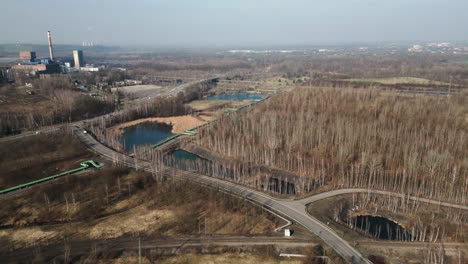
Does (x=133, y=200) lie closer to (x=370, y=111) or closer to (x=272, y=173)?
(x=272, y=173)

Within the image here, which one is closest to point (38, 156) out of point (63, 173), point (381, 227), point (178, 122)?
point (63, 173)

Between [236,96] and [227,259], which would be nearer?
[227,259]

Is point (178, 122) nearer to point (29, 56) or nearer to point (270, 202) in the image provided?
point (270, 202)

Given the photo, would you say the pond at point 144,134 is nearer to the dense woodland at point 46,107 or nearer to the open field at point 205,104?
the dense woodland at point 46,107

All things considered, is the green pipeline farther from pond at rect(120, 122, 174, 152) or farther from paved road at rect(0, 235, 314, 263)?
paved road at rect(0, 235, 314, 263)

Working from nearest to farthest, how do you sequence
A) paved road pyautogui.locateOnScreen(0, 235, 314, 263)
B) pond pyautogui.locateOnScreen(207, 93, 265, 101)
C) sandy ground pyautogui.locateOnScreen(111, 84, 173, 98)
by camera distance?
1. paved road pyautogui.locateOnScreen(0, 235, 314, 263)
2. sandy ground pyautogui.locateOnScreen(111, 84, 173, 98)
3. pond pyautogui.locateOnScreen(207, 93, 265, 101)

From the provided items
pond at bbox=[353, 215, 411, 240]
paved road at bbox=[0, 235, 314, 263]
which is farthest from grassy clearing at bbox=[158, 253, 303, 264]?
pond at bbox=[353, 215, 411, 240]
